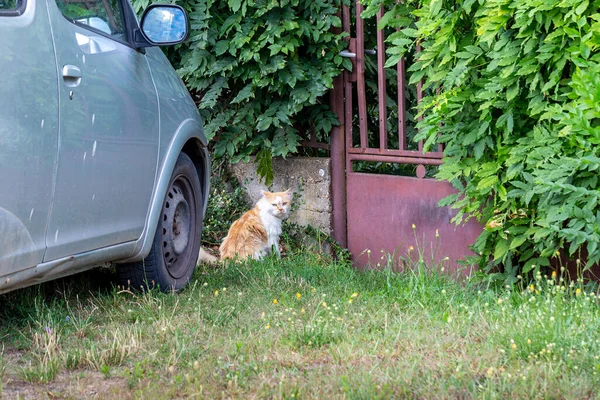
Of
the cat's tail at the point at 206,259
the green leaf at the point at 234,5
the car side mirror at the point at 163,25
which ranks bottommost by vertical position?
the cat's tail at the point at 206,259

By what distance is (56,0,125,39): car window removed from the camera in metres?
4.01

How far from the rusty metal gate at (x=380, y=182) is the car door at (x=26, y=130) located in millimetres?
2831

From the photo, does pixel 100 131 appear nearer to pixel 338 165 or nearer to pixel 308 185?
pixel 338 165

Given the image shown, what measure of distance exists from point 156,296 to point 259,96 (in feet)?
8.40

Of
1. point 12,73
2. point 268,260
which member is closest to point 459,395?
point 12,73

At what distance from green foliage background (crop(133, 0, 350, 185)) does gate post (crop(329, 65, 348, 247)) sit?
0.26ft

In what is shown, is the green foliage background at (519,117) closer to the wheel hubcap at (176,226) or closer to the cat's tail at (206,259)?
the wheel hubcap at (176,226)

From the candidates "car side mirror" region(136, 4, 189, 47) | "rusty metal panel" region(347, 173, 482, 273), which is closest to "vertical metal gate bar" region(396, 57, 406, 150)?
"rusty metal panel" region(347, 173, 482, 273)

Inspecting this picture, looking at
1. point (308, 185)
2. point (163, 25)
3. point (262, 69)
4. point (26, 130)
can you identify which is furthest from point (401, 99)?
point (26, 130)

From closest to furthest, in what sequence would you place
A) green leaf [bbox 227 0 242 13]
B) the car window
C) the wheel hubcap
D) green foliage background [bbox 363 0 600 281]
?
the car window → green foliage background [bbox 363 0 600 281] → the wheel hubcap → green leaf [bbox 227 0 242 13]

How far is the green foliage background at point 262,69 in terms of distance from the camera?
6.32 m

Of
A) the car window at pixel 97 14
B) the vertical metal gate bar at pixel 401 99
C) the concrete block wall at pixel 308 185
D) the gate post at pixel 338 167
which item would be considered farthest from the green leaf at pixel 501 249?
the car window at pixel 97 14

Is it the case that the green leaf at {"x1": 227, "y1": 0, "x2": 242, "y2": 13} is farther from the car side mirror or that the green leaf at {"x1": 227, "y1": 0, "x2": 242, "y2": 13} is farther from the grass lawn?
the grass lawn

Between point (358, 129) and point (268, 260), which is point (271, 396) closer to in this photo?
point (268, 260)
